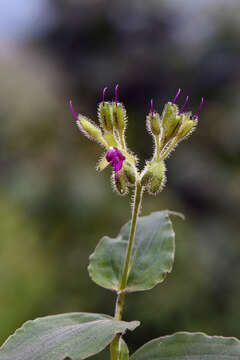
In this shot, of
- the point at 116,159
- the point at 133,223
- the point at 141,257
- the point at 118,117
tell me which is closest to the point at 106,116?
the point at 118,117

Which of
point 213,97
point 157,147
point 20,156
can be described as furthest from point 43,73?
point 157,147

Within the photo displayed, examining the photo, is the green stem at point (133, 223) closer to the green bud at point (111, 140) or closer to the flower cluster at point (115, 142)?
the flower cluster at point (115, 142)

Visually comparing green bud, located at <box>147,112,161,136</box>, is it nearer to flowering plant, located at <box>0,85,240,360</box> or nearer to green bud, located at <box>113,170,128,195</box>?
flowering plant, located at <box>0,85,240,360</box>

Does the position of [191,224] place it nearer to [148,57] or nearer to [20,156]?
[20,156]

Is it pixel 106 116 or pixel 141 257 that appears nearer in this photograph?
pixel 106 116

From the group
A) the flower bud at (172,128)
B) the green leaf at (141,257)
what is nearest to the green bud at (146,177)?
the flower bud at (172,128)

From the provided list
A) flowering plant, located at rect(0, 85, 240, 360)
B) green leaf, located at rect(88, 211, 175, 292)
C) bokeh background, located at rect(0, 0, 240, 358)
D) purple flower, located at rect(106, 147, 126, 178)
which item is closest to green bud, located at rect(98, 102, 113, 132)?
flowering plant, located at rect(0, 85, 240, 360)

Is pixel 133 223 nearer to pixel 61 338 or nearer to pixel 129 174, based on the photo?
pixel 129 174
